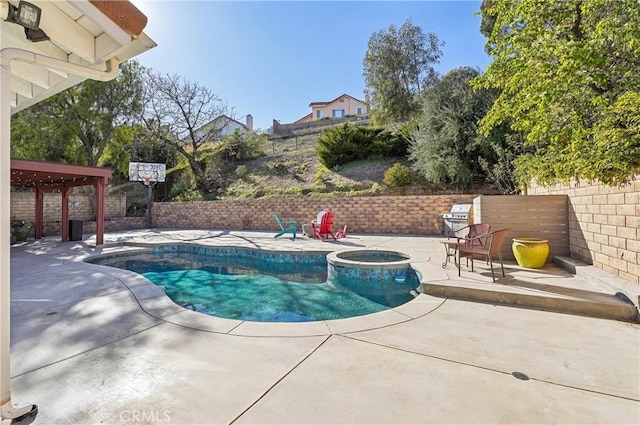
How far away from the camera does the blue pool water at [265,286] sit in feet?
13.5

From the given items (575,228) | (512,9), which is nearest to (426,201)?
(575,228)

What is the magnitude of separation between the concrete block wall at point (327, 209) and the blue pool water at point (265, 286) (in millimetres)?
4193

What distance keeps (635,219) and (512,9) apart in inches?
135

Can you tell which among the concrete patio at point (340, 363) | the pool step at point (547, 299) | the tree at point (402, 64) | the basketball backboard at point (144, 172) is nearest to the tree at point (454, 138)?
the tree at point (402, 64)

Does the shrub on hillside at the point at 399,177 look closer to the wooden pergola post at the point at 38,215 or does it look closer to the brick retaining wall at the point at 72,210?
the brick retaining wall at the point at 72,210

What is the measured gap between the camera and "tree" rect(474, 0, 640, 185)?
126 inches

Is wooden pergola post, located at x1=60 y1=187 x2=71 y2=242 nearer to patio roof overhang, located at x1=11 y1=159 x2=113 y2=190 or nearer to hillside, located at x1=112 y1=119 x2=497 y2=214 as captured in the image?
patio roof overhang, located at x1=11 y1=159 x2=113 y2=190

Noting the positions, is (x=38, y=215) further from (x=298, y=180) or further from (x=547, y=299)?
(x=547, y=299)

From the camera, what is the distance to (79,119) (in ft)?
42.6

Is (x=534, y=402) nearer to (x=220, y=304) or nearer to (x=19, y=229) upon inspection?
(x=220, y=304)

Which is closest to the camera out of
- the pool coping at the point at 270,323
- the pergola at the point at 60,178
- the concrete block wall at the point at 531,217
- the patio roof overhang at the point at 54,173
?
the pool coping at the point at 270,323

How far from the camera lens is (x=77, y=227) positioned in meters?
10.1

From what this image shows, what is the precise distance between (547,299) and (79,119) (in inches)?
678

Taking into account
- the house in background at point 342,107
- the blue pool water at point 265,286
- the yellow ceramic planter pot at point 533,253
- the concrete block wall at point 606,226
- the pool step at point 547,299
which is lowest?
the blue pool water at point 265,286
